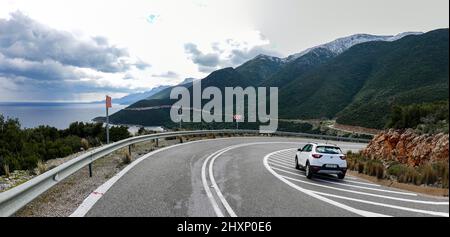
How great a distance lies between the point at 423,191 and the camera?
33.7ft

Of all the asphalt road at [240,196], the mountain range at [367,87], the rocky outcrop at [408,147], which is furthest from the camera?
the mountain range at [367,87]

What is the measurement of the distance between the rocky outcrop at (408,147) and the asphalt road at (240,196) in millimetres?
2244

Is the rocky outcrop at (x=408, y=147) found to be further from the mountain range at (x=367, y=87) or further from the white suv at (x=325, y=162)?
the mountain range at (x=367, y=87)

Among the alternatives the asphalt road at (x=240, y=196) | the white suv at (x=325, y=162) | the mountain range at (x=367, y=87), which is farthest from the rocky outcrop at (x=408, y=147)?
the mountain range at (x=367, y=87)

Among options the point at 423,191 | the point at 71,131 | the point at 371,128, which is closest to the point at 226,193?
the point at 423,191

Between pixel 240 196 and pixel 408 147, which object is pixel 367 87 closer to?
pixel 408 147

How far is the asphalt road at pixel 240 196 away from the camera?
7.54 metres

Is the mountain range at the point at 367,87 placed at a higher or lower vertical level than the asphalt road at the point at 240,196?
higher

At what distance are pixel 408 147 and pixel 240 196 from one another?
9634 millimetres

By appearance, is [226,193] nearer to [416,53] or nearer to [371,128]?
[371,128]

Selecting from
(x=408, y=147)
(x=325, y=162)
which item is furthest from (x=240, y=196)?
(x=408, y=147)

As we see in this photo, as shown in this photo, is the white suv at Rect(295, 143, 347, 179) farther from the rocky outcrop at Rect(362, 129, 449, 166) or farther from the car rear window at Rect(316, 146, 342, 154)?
the rocky outcrop at Rect(362, 129, 449, 166)

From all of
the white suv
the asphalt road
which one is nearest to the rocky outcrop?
the asphalt road
